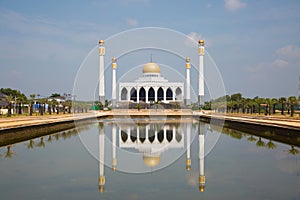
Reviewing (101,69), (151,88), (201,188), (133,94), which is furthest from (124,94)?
(201,188)

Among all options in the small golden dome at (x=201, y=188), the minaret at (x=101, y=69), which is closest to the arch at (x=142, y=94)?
the minaret at (x=101, y=69)

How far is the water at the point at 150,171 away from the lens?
16.1ft

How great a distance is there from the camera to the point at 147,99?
1818 inches

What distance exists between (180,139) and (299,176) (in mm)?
5440

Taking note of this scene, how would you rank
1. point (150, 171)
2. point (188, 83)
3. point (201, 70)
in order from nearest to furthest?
point (150, 171) < point (201, 70) < point (188, 83)

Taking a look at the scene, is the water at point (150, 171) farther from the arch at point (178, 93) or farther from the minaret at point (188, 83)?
the arch at point (178, 93)

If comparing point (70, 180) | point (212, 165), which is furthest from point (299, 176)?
point (70, 180)

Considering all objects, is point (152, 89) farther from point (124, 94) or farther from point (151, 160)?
point (151, 160)

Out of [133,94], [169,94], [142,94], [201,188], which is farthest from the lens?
[169,94]

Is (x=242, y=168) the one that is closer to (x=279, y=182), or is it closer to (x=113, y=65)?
(x=279, y=182)

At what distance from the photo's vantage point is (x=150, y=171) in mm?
6477

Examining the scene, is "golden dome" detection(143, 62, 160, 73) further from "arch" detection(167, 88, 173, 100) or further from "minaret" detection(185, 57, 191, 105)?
"minaret" detection(185, 57, 191, 105)

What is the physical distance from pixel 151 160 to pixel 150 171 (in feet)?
3.97

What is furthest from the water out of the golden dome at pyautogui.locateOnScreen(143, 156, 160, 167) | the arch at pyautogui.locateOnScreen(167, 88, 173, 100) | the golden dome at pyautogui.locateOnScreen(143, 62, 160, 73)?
the arch at pyautogui.locateOnScreen(167, 88, 173, 100)
